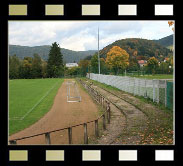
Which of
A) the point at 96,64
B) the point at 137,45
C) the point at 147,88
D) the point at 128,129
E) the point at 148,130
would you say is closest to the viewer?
the point at 148,130

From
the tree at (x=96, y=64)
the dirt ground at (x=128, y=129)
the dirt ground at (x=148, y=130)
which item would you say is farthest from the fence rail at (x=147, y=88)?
the tree at (x=96, y=64)

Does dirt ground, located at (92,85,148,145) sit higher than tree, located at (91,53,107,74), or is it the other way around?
tree, located at (91,53,107,74)

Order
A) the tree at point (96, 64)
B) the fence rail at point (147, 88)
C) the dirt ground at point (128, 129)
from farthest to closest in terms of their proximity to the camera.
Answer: the tree at point (96, 64) < the fence rail at point (147, 88) < the dirt ground at point (128, 129)

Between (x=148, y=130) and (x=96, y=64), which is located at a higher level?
(x=96, y=64)

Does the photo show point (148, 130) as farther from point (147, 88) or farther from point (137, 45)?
point (137, 45)

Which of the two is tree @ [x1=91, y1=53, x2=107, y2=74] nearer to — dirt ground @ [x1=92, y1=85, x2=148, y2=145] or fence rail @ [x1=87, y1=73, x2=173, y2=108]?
fence rail @ [x1=87, y1=73, x2=173, y2=108]

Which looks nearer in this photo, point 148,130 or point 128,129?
point 148,130

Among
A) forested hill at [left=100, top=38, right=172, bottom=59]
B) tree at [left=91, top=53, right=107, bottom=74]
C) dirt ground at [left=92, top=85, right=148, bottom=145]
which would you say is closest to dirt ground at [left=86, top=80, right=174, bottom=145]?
dirt ground at [left=92, top=85, right=148, bottom=145]

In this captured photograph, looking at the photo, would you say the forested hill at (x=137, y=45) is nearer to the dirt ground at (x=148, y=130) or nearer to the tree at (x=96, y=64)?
the dirt ground at (x=148, y=130)

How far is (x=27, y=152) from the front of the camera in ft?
9.69

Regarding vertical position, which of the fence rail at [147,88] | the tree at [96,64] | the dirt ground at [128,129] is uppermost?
the tree at [96,64]

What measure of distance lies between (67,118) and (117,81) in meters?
13.5

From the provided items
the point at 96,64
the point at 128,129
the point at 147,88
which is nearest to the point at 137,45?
the point at 147,88
